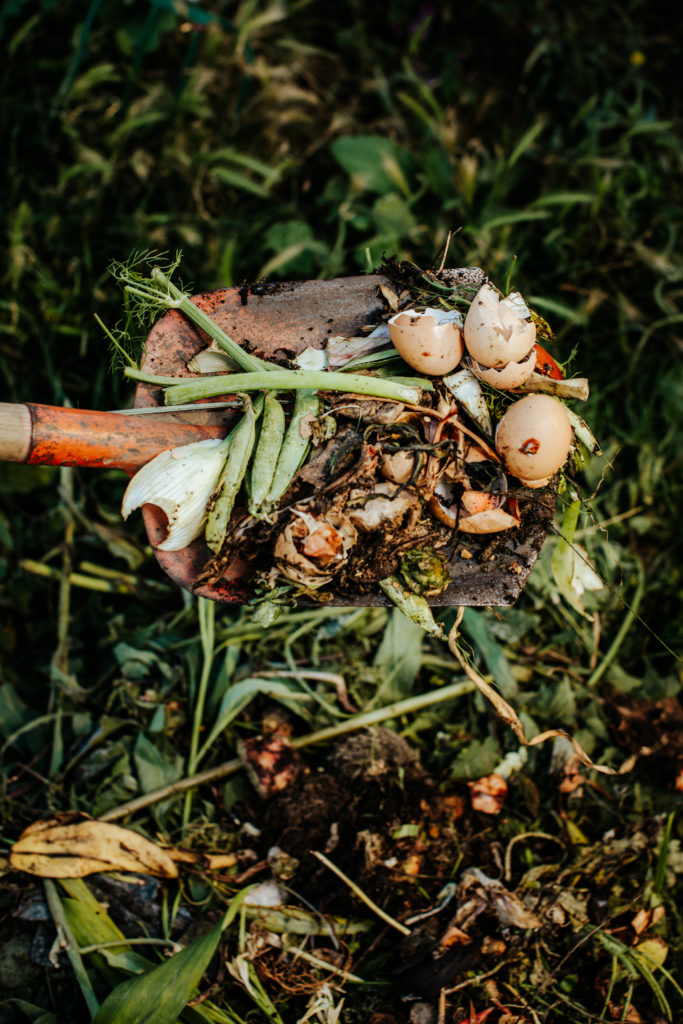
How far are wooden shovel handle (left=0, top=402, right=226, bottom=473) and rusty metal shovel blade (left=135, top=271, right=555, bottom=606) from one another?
0.38 ft

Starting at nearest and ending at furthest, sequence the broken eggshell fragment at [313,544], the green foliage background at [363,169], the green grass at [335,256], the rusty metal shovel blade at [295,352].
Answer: the broken eggshell fragment at [313,544], the rusty metal shovel blade at [295,352], the green grass at [335,256], the green foliage background at [363,169]

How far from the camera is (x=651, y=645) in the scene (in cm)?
242

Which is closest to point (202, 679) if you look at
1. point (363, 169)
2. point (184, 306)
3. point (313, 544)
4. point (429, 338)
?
point (313, 544)

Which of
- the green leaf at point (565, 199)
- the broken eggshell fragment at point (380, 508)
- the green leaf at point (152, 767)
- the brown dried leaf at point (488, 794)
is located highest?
the green leaf at point (565, 199)

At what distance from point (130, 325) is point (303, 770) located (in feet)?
4.40

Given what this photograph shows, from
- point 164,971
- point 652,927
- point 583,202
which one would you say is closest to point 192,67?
point 583,202

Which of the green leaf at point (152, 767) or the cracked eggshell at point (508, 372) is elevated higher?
the cracked eggshell at point (508, 372)

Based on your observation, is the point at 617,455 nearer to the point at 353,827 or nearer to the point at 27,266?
the point at 353,827

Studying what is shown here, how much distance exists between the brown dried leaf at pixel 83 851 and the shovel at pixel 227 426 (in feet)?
2.50

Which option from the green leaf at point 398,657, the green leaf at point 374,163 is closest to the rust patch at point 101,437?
the green leaf at point 398,657

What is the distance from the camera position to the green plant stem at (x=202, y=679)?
2.02 m

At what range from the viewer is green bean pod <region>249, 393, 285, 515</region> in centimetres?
156

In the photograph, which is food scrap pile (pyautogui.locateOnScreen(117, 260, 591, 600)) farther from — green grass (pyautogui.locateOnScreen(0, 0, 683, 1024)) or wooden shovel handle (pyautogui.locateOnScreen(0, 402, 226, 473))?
green grass (pyautogui.locateOnScreen(0, 0, 683, 1024))

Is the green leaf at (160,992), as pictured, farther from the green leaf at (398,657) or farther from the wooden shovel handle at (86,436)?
the wooden shovel handle at (86,436)
